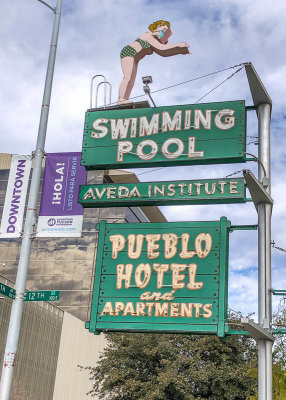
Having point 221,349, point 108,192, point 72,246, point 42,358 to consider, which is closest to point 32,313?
point 42,358

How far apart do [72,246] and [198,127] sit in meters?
56.8

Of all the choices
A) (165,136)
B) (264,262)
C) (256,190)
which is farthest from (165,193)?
(264,262)

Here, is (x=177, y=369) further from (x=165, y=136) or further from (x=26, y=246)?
(x=26, y=246)

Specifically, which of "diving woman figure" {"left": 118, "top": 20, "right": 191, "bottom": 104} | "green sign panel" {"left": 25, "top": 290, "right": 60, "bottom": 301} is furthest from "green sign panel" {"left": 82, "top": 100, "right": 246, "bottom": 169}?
"green sign panel" {"left": 25, "top": 290, "right": 60, "bottom": 301}

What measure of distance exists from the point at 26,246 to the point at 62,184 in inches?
71.7

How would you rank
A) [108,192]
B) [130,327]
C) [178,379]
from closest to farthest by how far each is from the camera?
[130,327] → [108,192] → [178,379]

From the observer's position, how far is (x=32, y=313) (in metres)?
42.8

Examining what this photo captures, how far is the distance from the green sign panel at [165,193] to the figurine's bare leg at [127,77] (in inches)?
125

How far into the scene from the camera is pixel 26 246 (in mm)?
12734

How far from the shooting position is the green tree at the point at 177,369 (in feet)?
102

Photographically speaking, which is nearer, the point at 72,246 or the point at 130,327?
the point at 130,327

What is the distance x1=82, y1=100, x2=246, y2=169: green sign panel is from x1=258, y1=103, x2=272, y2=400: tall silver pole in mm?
543

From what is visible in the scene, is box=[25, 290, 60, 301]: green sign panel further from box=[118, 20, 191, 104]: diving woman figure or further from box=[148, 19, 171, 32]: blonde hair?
box=[148, 19, 171, 32]: blonde hair

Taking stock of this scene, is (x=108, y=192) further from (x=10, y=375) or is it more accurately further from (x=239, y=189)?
(x=10, y=375)
